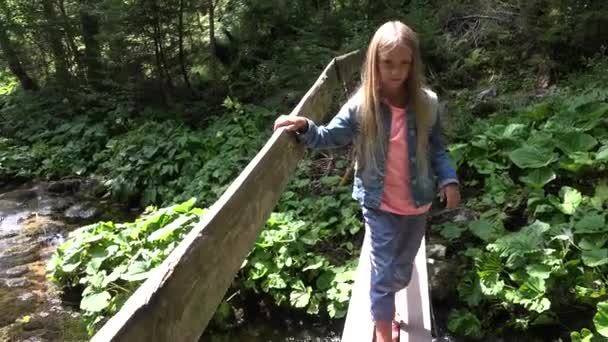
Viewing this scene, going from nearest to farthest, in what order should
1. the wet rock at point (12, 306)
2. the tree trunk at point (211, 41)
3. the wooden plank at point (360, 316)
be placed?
the wooden plank at point (360, 316) < the wet rock at point (12, 306) < the tree trunk at point (211, 41)

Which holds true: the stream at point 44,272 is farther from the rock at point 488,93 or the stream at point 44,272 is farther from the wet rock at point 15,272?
the rock at point 488,93

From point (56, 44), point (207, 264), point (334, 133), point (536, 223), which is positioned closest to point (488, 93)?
point (536, 223)

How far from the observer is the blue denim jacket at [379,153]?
238 centimetres

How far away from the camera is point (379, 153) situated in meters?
2.44

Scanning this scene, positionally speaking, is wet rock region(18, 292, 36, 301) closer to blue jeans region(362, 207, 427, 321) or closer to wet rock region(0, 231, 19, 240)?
wet rock region(0, 231, 19, 240)

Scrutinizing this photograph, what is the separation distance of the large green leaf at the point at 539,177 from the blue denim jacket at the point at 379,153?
2747 millimetres

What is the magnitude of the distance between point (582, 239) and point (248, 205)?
10.8ft

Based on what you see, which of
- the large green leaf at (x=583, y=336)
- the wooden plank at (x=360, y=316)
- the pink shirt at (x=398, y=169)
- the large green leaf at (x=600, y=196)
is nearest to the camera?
the pink shirt at (x=398, y=169)

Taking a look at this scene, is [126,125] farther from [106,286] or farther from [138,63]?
[106,286]

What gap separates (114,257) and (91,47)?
32.8 ft

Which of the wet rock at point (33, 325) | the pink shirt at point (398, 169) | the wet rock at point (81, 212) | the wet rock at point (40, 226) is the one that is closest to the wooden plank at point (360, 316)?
the pink shirt at point (398, 169)

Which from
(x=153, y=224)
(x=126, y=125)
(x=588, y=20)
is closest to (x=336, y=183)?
(x=153, y=224)

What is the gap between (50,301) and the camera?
18.4 feet

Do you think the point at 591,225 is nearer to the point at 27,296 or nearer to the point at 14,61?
the point at 27,296
